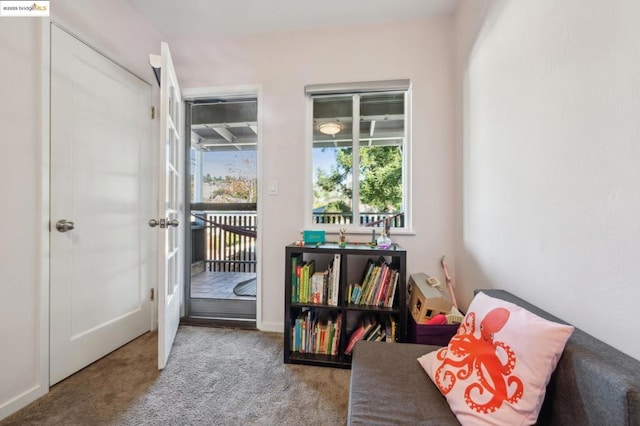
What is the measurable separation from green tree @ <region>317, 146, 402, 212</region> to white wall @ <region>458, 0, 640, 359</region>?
2.50ft

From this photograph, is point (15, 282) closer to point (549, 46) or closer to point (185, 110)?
point (185, 110)

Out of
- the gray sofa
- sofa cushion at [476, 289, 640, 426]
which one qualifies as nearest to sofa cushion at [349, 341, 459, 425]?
the gray sofa

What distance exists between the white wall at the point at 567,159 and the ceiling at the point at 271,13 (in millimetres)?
726

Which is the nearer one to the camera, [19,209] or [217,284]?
[19,209]


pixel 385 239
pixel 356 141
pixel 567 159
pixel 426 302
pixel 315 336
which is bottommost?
pixel 315 336

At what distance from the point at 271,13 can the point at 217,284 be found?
2513mm

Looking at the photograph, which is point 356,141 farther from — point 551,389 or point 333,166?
point 551,389

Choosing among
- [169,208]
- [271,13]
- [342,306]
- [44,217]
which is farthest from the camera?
[271,13]

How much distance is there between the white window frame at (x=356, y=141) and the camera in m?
2.04

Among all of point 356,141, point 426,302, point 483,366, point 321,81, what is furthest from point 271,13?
point 483,366

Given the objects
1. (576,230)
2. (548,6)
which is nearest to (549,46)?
(548,6)

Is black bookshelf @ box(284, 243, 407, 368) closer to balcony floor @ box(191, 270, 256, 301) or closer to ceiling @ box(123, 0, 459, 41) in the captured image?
balcony floor @ box(191, 270, 256, 301)

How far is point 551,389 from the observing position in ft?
2.45

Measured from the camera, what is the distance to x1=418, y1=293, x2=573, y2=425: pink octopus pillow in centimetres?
71
